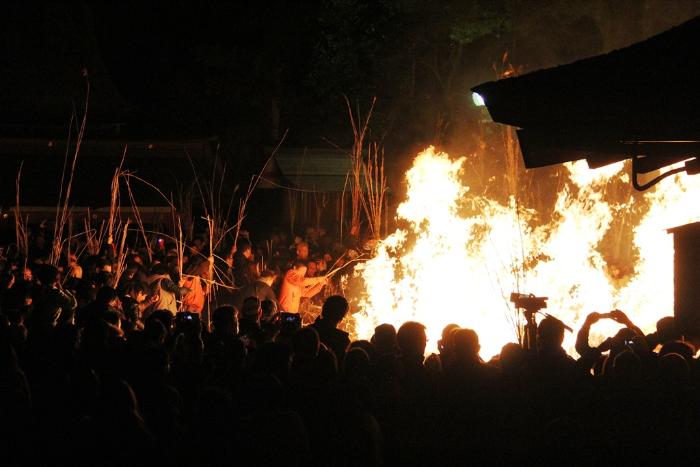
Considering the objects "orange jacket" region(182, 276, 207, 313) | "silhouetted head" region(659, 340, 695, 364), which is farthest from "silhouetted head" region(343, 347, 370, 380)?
"orange jacket" region(182, 276, 207, 313)

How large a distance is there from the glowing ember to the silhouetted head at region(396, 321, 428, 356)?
4.64 metres

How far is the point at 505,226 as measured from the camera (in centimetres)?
1151

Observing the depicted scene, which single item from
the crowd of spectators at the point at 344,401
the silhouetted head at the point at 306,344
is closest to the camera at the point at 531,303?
the crowd of spectators at the point at 344,401

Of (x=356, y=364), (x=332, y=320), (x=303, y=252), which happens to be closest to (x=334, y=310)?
(x=332, y=320)

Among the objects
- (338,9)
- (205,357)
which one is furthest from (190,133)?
(205,357)

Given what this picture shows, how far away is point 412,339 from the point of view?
184 inches

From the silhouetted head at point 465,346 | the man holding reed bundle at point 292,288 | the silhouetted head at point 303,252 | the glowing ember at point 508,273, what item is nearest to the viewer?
the silhouetted head at point 465,346

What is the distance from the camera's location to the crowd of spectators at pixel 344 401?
359cm

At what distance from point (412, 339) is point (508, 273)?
612cm

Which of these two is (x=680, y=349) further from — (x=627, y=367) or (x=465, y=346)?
(x=465, y=346)

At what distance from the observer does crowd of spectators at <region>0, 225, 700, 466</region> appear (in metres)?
3.59

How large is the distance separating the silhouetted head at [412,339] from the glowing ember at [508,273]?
15.2 feet

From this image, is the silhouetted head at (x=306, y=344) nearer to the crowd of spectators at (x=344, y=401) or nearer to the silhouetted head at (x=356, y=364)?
the crowd of spectators at (x=344, y=401)

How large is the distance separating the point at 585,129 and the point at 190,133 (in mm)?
14013
